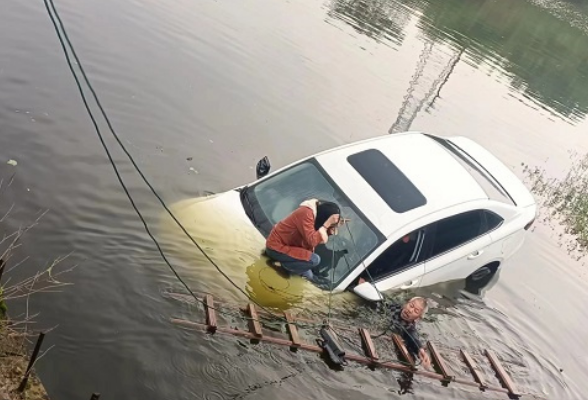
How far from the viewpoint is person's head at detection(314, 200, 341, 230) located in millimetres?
7909

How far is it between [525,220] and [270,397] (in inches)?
203

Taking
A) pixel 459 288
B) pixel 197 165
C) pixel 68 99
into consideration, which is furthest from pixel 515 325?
pixel 68 99

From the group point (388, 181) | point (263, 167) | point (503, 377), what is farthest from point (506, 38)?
point (503, 377)

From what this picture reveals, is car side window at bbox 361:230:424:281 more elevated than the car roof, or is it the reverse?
the car roof

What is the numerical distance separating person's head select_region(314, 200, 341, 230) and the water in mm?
1617

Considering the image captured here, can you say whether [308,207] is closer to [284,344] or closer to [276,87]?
[284,344]

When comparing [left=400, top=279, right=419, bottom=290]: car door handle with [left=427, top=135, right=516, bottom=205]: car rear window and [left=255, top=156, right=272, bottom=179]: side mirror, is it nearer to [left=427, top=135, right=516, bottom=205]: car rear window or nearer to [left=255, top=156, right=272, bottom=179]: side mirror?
[left=427, top=135, right=516, bottom=205]: car rear window

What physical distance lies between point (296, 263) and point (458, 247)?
99.7 inches

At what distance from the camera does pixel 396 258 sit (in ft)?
27.0

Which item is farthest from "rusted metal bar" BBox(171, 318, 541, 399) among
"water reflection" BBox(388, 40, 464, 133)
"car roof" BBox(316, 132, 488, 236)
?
"water reflection" BBox(388, 40, 464, 133)

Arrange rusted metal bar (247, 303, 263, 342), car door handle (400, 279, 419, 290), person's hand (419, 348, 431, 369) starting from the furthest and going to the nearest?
car door handle (400, 279, 419, 290), person's hand (419, 348, 431, 369), rusted metal bar (247, 303, 263, 342)

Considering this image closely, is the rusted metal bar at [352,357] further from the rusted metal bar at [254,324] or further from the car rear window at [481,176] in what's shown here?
the car rear window at [481,176]

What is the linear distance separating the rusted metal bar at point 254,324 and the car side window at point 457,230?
108 inches

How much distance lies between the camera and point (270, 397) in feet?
22.1
